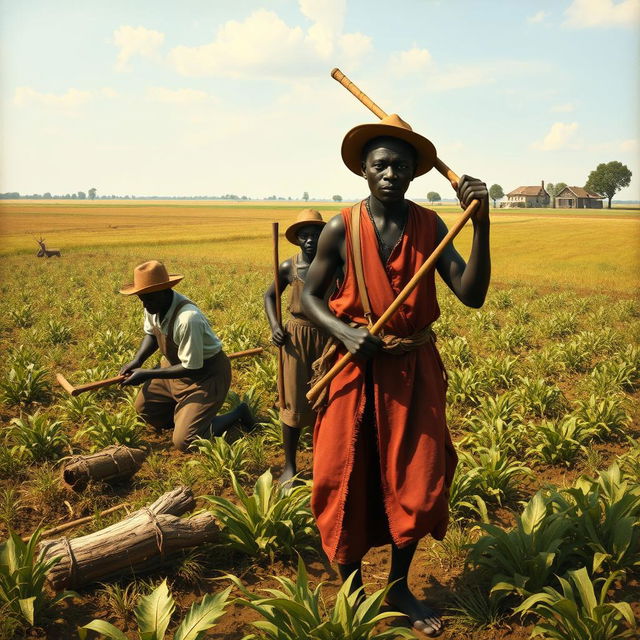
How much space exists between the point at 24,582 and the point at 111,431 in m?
2.31

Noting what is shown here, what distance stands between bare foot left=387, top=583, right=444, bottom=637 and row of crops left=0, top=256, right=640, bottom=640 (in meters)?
0.11

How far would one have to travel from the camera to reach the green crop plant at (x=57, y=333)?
942cm

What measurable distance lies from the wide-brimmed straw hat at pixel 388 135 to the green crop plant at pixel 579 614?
228 centimetres

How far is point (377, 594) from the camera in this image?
2.57m

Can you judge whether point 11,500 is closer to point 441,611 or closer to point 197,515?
point 197,515

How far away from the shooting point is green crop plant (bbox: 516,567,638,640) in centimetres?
249

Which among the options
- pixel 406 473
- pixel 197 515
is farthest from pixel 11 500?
pixel 406 473

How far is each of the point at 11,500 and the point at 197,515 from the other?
1746 mm

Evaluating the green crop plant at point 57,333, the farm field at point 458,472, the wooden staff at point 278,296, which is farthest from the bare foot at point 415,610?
the green crop plant at point 57,333

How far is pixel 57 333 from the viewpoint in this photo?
9469 mm

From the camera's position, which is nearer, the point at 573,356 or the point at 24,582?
the point at 24,582

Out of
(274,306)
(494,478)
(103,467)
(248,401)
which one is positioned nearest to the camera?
(494,478)

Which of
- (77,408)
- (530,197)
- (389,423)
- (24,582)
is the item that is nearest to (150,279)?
(77,408)

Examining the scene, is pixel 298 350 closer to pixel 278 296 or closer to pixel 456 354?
pixel 278 296
